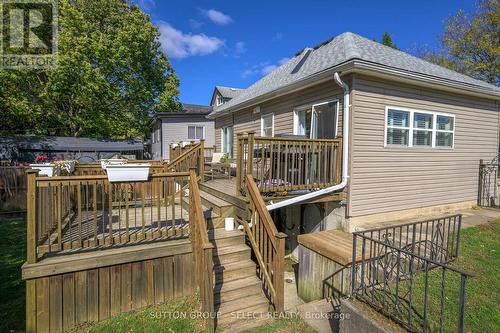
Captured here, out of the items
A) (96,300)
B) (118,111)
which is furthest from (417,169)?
(118,111)

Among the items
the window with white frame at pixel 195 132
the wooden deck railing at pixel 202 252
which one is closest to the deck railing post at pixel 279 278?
the wooden deck railing at pixel 202 252

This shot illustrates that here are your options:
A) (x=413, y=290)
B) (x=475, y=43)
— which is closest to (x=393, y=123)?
(x=413, y=290)

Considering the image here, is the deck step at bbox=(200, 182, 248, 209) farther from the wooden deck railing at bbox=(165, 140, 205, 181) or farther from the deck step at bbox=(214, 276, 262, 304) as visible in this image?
the deck step at bbox=(214, 276, 262, 304)

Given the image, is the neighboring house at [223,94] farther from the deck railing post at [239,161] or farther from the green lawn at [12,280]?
the deck railing post at [239,161]

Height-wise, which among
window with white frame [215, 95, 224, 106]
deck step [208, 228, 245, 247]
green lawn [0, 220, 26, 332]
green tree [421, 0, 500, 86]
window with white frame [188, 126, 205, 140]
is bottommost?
green lawn [0, 220, 26, 332]

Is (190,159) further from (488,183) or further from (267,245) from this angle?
(488,183)

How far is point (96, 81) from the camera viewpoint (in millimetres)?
16234

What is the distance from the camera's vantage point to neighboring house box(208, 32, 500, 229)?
228 inches

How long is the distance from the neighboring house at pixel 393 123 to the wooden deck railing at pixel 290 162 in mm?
462

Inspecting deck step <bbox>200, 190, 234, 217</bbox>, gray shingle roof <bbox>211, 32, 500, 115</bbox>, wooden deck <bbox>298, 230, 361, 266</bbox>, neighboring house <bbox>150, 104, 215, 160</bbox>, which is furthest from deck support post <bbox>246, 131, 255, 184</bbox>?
neighboring house <bbox>150, 104, 215, 160</bbox>

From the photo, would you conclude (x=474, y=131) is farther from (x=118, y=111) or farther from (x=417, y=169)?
(x=118, y=111)

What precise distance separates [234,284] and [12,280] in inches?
157

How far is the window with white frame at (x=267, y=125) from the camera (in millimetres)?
8356

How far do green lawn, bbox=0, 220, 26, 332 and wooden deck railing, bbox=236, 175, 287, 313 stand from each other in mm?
3343
